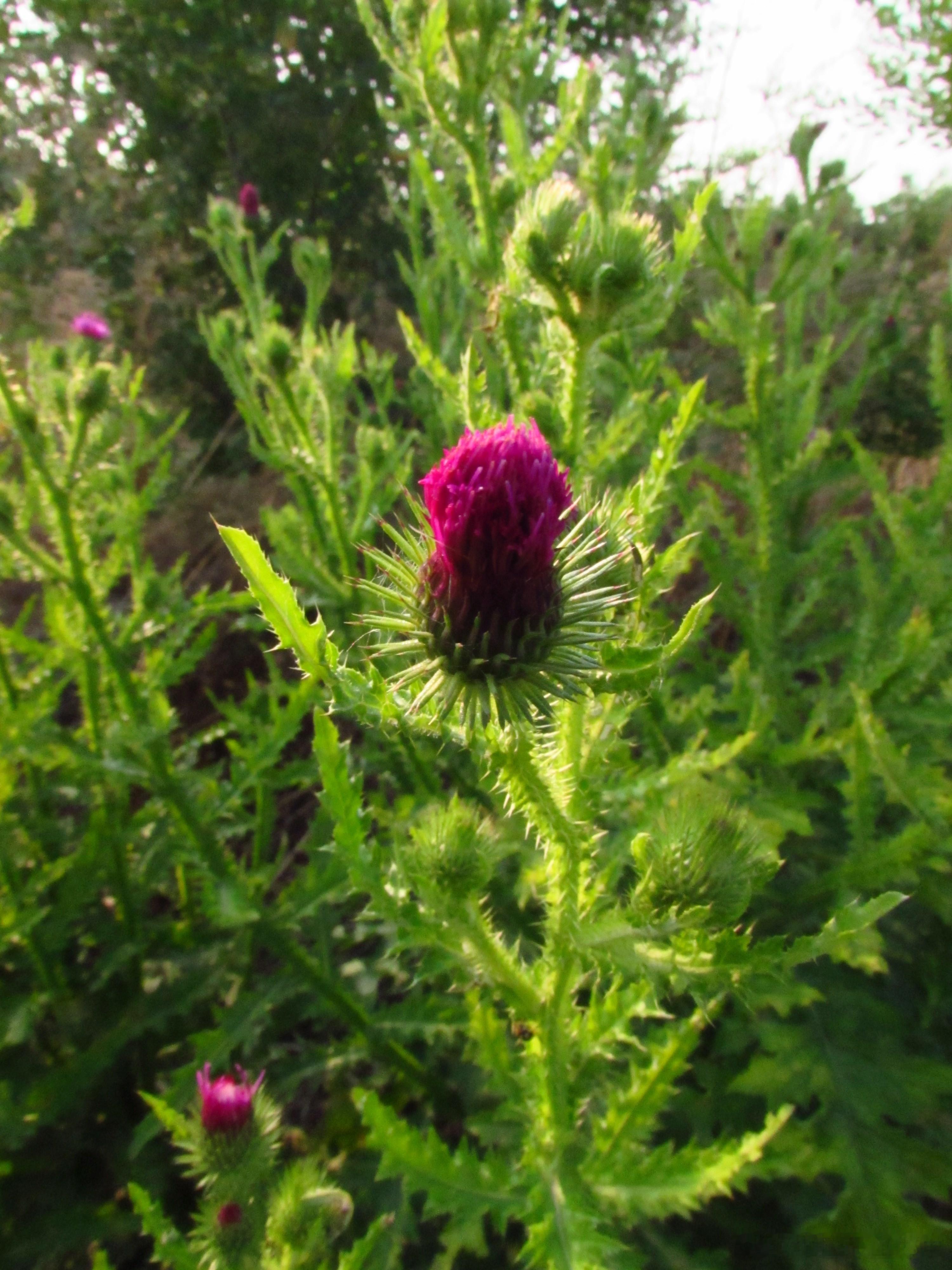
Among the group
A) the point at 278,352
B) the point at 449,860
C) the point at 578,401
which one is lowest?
the point at 449,860

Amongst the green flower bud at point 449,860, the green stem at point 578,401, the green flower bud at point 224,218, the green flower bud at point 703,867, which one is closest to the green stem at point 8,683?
the green flower bud at point 224,218

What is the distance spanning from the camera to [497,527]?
1.14 meters

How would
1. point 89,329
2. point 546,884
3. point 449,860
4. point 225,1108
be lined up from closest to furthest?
point 449,860, point 546,884, point 225,1108, point 89,329

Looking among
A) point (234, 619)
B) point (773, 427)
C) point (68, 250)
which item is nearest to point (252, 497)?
point (234, 619)

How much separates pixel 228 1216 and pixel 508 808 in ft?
3.21

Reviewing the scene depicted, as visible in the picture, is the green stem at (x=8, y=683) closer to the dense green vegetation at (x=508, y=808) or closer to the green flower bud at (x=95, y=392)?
the dense green vegetation at (x=508, y=808)

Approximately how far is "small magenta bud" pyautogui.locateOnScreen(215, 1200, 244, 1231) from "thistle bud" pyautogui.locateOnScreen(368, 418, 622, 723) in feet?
4.11

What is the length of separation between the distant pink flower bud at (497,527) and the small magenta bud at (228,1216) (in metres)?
1.33

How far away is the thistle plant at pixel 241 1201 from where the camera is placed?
5.51 feet

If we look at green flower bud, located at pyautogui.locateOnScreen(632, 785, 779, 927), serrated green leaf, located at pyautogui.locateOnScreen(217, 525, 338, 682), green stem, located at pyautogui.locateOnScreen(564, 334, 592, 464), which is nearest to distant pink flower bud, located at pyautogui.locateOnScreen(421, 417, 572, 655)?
serrated green leaf, located at pyautogui.locateOnScreen(217, 525, 338, 682)

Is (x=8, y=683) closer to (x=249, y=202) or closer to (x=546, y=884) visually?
(x=546, y=884)

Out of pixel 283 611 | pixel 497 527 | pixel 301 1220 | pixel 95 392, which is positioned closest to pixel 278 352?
pixel 95 392

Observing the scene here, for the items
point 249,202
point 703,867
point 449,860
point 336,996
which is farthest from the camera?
point 249,202

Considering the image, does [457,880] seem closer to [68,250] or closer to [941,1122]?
[941,1122]
